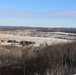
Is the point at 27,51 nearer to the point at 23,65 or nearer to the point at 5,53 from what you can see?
the point at 5,53

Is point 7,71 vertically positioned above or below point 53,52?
below

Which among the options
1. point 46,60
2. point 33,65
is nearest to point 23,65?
point 33,65

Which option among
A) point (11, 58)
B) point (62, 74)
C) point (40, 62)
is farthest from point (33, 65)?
point (62, 74)

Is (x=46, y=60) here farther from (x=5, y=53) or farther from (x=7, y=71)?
(x=5, y=53)

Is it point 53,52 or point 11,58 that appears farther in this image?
point 11,58

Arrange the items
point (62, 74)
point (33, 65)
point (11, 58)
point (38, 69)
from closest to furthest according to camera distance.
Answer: point (62, 74) < point (38, 69) < point (33, 65) < point (11, 58)

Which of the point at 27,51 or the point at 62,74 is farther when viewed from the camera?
the point at 27,51

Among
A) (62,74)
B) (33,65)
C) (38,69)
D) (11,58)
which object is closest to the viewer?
(62,74)
